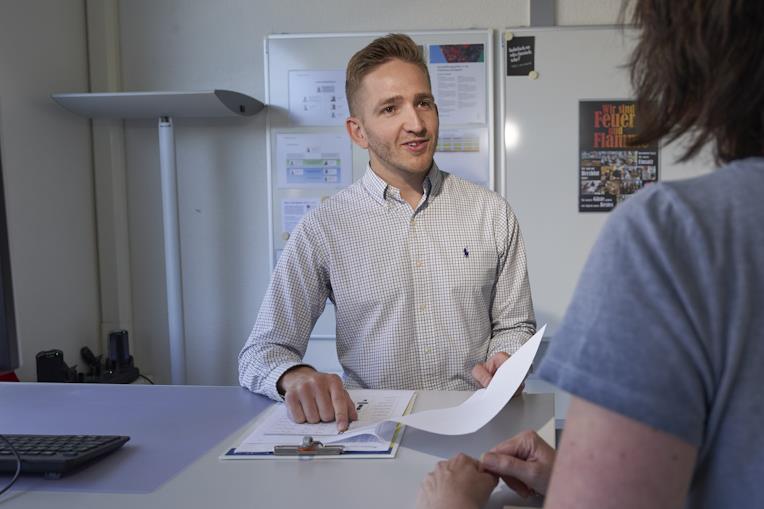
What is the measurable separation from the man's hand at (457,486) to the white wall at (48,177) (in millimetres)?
2178

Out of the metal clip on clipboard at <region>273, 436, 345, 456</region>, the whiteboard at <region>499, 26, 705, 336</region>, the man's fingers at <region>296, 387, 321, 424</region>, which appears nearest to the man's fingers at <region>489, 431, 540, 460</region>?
the metal clip on clipboard at <region>273, 436, 345, 456</region>

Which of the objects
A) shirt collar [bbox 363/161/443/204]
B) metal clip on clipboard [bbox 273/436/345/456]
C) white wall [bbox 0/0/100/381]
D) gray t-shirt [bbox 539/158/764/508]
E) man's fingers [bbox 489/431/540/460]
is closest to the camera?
gray t-shirt [bbox 539/158/764/508]

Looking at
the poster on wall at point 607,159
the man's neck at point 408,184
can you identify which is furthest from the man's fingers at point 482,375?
the poster on wall at point 607,159

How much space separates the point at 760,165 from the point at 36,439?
1053mm

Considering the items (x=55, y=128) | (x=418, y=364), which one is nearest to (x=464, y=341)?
(x=418, y=364)

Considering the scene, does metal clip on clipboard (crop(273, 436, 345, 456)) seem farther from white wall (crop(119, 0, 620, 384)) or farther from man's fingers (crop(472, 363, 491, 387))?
white wall (crop(119, 0, 620, 384))

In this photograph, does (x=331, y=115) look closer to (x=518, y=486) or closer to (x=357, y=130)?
(x=357, y=130)

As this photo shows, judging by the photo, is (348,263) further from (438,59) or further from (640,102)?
(438,59)

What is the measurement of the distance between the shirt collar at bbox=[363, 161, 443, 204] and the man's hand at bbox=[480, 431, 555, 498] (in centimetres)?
102

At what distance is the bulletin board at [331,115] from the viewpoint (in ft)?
9.61

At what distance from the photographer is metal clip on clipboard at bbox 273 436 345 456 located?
102cm

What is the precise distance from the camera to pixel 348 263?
1.77 m

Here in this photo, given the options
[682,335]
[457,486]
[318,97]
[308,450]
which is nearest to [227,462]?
[308,450]

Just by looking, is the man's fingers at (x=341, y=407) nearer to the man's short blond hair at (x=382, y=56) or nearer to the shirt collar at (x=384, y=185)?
the shirt collar at (x=384, y=185)
